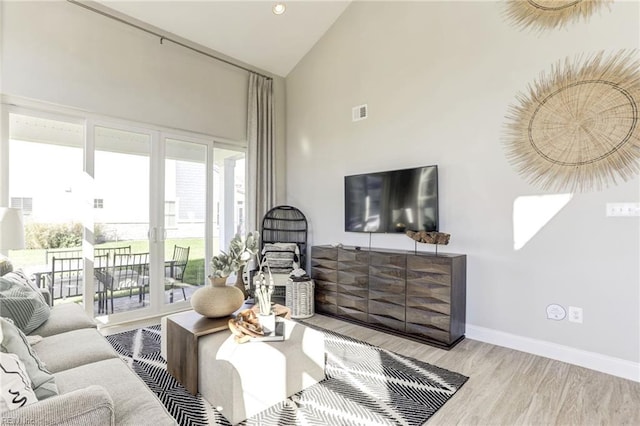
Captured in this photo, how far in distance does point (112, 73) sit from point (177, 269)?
7.67ft

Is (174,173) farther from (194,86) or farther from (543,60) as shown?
(543,60)

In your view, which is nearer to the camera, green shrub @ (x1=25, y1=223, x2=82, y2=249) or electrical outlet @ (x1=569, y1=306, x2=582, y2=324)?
electrical outlet @ (x1=569, y1=306, x2=582, y2=324)

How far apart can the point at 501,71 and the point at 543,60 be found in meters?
0.32

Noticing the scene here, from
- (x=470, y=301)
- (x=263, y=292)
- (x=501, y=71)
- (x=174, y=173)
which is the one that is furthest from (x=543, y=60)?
(x=174, y=173)

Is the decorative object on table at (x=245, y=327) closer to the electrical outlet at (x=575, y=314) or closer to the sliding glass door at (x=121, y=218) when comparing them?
the sliding glass door at (x=121, y=218)

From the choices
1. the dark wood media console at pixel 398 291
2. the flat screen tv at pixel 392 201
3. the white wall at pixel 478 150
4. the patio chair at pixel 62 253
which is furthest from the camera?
the flat screen tv at pixel 392 201

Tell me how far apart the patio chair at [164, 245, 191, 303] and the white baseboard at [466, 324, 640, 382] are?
3.37 m

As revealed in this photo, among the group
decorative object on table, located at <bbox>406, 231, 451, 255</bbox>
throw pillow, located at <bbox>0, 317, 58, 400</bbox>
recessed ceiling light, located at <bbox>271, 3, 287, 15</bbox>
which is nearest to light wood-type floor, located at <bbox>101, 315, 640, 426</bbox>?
decorative object on table, located at <bbox>406, 231, 451, 255</bbox>

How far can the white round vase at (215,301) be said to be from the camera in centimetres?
229

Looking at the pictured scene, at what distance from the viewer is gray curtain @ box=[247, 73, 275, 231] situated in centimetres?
462

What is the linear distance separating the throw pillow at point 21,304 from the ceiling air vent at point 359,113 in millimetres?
3567

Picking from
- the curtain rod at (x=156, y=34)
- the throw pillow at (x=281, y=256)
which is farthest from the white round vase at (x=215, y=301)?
the curtain rod at (x=156, y=34)

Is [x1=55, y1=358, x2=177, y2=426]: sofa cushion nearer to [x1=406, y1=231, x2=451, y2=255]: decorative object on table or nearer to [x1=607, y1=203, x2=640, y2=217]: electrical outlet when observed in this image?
[x1=406, y1=231, x2=451, y2=255]: decorative object on table

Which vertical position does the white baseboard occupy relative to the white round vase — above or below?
below
